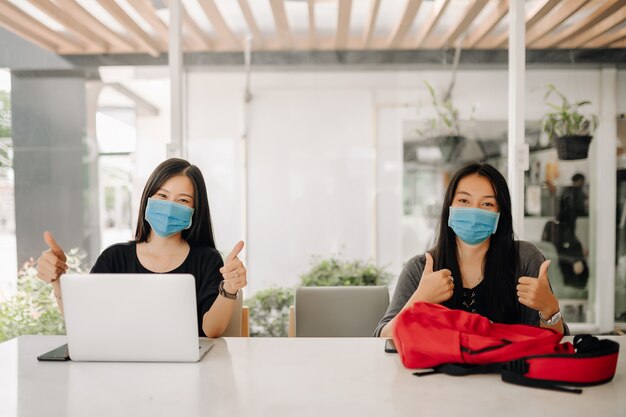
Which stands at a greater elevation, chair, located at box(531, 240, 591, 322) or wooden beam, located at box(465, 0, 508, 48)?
wooden beam, located at box(465, 0, 508, 48)

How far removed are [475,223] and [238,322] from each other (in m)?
1.15

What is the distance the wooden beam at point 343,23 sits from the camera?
316 cm

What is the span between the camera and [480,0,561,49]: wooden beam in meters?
3.21

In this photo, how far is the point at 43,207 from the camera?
3.40m

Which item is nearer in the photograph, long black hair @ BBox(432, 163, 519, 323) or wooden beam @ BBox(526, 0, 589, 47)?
long black hair @ BBox(432, 163, 519, 323)

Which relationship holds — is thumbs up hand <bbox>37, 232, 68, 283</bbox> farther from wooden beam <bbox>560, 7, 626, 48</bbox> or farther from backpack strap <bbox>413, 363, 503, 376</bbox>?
wooden beam <bbox>560, 7, 626, 48</bbox>

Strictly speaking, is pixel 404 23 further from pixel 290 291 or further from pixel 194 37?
pixel 290 291

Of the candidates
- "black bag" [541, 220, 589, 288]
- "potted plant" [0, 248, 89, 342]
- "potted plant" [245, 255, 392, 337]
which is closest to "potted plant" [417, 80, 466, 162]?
"black bag" [541, 220, 589, 288]

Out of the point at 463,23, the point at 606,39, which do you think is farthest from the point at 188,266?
the point at 606,39

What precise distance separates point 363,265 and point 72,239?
1.86 m

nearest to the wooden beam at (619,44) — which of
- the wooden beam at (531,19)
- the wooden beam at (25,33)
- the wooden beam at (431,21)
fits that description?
the wooden beam at (531,19)

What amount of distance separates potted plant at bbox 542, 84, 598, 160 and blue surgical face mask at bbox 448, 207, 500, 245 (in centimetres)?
160

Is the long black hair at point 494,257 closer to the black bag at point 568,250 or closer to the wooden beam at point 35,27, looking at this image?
the black bag at point 568,250

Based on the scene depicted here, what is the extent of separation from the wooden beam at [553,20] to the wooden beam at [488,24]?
0.66 ft
